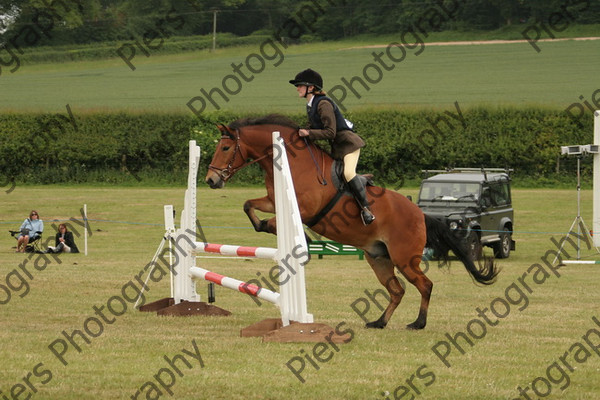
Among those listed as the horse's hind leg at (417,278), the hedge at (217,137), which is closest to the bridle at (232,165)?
the horse's hind leg at (417,278)

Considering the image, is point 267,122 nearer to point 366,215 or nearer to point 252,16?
point 366,215

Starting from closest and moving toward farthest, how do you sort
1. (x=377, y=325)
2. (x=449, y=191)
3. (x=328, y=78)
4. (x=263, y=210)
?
1. (x=263, y=210)
2. (x=377, y=325)
3. (x=449, y=191)
4. (x=328, y=78)

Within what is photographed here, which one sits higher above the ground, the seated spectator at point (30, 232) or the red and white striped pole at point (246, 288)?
the red and white striped pole at point (246, 288)

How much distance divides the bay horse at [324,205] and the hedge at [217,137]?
2489 cm

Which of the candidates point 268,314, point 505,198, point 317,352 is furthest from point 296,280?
point 505,198

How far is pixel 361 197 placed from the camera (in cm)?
799

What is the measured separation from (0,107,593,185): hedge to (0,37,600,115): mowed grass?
4.99 feet

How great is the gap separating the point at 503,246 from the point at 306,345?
536 inches

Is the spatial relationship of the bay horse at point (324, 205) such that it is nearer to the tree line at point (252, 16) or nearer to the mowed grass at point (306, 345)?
the mowed grass at point (306, 345)

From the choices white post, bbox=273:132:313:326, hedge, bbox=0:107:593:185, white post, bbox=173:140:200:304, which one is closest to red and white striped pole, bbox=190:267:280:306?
white post, bbox=273:132:313:326

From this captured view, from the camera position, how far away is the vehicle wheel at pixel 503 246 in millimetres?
19641

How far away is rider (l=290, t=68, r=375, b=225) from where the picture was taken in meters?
7.83

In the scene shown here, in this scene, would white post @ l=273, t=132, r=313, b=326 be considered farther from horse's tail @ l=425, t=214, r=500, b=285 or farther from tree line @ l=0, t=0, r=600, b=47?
tree line @ l=0, t=0, r=600, b=47

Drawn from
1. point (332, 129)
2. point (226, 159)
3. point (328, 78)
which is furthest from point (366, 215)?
point (328, 78)
